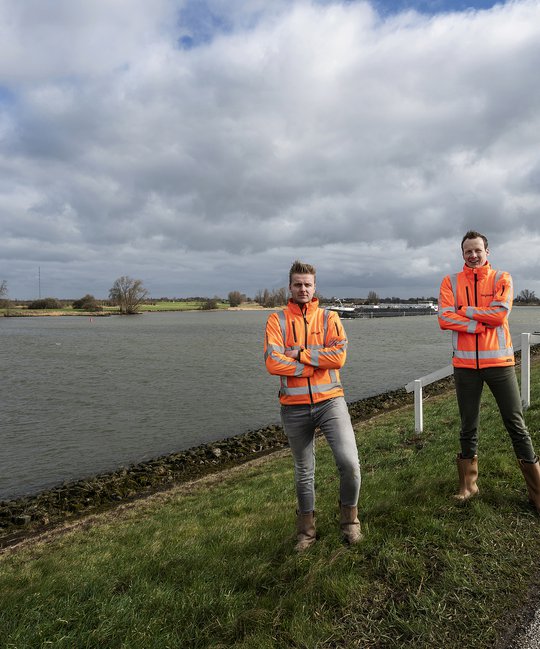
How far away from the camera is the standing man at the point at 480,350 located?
452cm

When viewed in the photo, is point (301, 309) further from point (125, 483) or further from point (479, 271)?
point (125, 483)

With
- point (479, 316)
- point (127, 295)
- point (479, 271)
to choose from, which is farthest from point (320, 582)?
point (127, 295)

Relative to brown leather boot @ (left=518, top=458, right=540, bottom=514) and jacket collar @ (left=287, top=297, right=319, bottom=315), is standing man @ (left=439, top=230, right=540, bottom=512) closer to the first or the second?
brown leather boot @ (left=518, top=458, right=540, bottom=514)

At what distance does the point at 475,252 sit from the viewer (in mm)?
4695

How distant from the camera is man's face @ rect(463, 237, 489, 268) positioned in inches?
185

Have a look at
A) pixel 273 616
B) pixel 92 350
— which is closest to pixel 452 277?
pixel 273 616

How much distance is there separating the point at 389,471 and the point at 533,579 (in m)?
3.81

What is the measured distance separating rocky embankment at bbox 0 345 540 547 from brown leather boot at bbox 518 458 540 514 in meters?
8.61

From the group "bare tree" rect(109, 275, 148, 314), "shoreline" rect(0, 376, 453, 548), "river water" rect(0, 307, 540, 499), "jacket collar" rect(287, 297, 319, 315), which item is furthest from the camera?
"bare tree" rect(109, 275, 148, 314)

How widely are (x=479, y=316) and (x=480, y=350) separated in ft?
1.11

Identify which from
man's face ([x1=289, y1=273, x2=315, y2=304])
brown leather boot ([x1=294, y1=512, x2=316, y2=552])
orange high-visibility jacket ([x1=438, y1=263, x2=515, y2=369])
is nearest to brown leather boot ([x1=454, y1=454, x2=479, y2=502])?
orange high-visibility jacket ([x1=438, y1=263, x2=515, y2=369])

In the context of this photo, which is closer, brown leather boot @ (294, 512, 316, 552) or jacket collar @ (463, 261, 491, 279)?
brown leather boot @ (294, 512, 316, 552)

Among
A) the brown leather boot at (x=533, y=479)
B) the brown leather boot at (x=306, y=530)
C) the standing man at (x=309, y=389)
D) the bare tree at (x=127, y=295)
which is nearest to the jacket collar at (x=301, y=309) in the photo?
the standing man at (x=309, y=389)

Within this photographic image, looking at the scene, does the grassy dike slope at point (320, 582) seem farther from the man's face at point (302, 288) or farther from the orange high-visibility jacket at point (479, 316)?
the man's face at point (302, 288)
